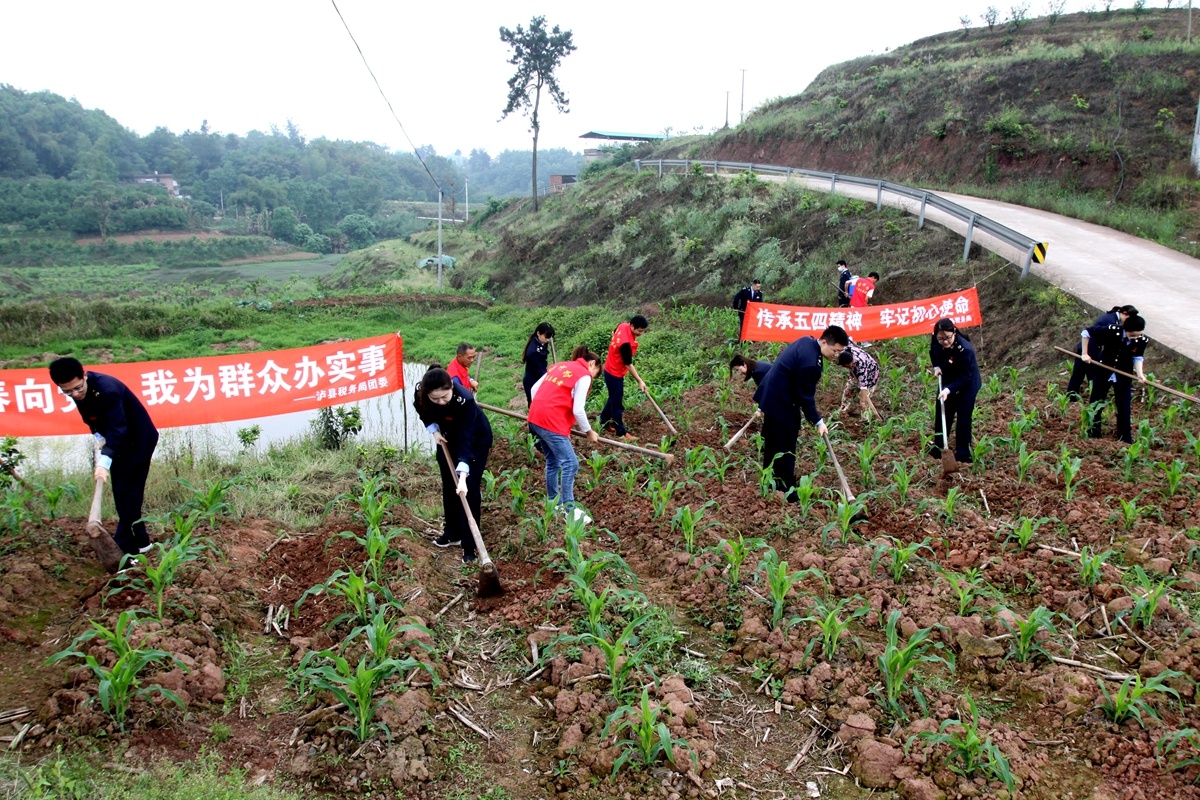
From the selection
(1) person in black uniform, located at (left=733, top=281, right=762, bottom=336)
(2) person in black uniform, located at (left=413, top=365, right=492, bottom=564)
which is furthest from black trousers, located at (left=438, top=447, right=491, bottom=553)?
(1) person in black uniform, located at (left=733, top=281, right=762, bottom=336)

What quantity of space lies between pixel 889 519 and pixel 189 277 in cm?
3946

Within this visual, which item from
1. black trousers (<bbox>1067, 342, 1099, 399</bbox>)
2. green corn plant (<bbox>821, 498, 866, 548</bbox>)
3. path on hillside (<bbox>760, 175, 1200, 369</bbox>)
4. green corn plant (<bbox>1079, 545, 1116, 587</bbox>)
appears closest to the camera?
green corn plant (<bbox>1079, 545, 1116, 587</bbox>)

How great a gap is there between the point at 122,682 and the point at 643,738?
7.68ft

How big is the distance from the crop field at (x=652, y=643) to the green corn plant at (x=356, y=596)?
0.09 ft

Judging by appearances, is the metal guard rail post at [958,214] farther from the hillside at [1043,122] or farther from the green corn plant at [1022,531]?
the green corn plant at [1022,531]

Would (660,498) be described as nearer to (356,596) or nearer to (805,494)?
(805,494)

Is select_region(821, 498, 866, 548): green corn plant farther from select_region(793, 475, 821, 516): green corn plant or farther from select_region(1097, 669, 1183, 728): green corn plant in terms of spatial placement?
select_region(1097, 669, 1183, 728): green corn plant

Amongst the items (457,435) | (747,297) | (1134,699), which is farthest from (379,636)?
(747,297)

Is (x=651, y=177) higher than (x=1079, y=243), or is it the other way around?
(x=651, y=177)

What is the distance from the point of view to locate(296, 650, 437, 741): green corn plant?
11.0 feet

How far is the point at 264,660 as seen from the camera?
411 centimetres

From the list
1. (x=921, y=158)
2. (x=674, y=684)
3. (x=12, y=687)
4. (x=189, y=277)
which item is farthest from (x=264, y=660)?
(x=189, y=277)

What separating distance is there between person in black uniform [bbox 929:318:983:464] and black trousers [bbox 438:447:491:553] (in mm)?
4117

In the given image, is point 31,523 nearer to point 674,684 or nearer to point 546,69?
point 674,684
